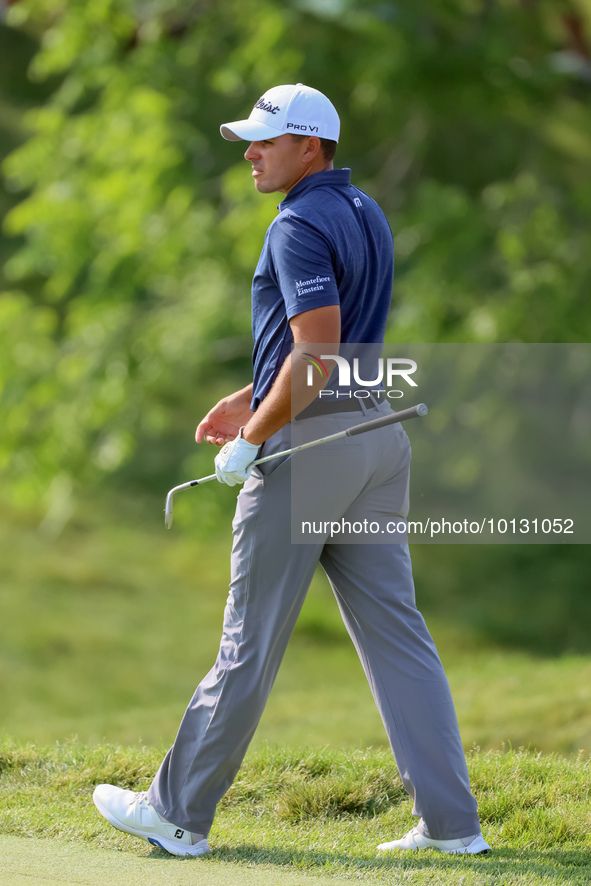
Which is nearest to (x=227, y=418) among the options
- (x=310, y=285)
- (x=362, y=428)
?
(x=362, y=428)

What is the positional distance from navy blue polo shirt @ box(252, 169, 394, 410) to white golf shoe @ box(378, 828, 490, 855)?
1361 mm

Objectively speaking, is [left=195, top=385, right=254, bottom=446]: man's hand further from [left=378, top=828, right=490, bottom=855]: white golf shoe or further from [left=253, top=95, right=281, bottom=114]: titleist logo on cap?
[left=378, top=828, right=490, bottom=855]: white golf shoe

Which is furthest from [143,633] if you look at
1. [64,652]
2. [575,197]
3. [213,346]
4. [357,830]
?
[357,830]

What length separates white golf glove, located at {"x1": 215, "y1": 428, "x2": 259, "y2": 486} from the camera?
317cm

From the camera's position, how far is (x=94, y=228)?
1022cm

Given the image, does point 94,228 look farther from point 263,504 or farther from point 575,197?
point 263,504

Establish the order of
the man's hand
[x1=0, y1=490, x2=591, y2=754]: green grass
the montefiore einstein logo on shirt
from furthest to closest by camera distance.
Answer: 1. [x1=0, y1=490, x2=591, y2=754]: green grass
2. the man's hand
3. the montefiore einstein logo on shirt

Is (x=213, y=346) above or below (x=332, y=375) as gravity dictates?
above

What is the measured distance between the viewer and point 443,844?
3293mm

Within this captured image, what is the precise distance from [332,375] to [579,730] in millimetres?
3098

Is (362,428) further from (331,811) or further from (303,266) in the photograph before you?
(331,811)

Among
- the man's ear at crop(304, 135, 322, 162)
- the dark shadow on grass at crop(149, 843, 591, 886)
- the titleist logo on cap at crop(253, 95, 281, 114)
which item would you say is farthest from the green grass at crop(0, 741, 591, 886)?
the titleist logo on cap at crop(253, 95, 281, 114)

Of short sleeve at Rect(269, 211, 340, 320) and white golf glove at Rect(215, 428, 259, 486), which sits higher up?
short sleeve at Rect(269, 211, 340, 320)

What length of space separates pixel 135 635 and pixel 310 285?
1270 centimetres
